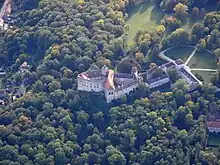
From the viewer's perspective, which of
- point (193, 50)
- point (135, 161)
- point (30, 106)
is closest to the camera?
point (135, 161)

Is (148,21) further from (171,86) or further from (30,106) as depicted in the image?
(30,106)

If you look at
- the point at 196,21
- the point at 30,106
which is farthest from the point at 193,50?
the point at 30,106

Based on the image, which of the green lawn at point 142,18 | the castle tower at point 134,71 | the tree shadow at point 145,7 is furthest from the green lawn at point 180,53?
the tree shadow at point 145,7

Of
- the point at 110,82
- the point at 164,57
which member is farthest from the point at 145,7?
the point at 110,82

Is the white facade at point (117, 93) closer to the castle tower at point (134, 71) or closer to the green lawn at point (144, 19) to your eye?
the castle tower at point (134, 71)

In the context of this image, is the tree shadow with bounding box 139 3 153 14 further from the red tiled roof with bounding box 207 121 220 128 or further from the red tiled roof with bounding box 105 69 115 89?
the red tiled roof with bounding box 207 121 220 128

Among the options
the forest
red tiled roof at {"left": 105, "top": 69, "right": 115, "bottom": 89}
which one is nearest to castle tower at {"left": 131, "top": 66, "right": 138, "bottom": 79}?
the forest

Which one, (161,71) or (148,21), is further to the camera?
(148,21)

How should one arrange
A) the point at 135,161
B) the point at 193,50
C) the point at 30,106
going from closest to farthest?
the point at 135,161, the point at 30,106, the point at 193,50

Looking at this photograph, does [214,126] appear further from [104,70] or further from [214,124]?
[104,70]
